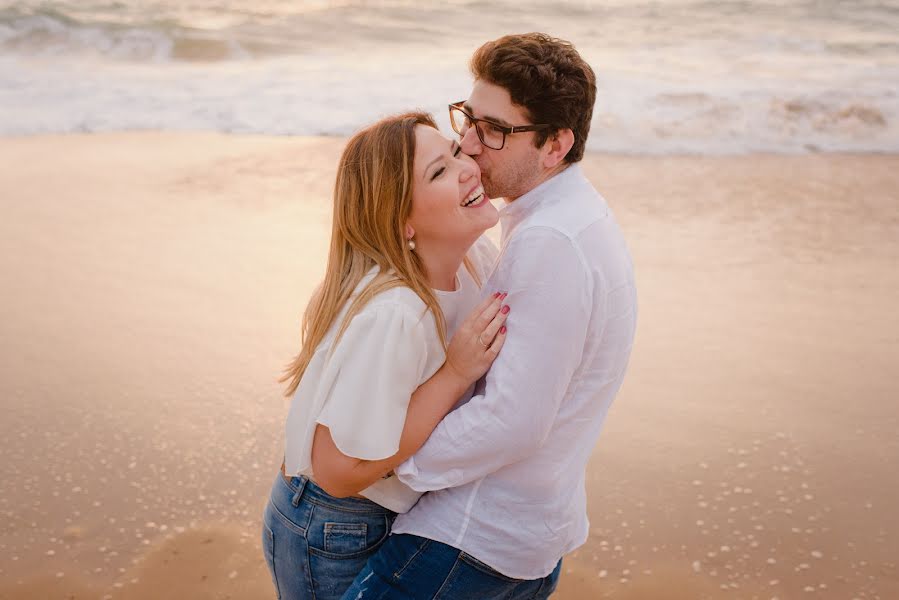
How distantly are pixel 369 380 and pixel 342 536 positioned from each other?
0.46 meters

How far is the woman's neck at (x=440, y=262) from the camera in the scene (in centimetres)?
243

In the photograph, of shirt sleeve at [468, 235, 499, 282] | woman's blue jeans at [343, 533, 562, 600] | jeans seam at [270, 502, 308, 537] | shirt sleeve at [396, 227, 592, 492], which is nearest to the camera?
shirt sleeve at [396, 227, 592, 492]

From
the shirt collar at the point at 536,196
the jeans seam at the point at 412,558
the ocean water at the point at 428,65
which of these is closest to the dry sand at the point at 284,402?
the jeans seam at the point at 412,558

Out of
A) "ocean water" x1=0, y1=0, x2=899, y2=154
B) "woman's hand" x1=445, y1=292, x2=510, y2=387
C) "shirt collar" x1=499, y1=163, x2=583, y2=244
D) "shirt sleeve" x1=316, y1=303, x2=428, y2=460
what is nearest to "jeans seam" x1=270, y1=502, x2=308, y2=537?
"shirt sleeve" x1=316, y1=303, x2=428, y2=460

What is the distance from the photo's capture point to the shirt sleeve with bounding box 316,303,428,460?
83.9 inches

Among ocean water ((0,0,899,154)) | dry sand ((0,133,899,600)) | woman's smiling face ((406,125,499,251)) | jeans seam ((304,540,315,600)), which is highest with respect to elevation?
woman's smiling face ((406,125,499,251))

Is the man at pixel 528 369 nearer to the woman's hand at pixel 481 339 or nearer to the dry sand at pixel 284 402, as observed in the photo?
the woman's hand at pixel 481 339

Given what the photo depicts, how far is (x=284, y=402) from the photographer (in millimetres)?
4617

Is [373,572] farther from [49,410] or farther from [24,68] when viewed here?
[24,68]

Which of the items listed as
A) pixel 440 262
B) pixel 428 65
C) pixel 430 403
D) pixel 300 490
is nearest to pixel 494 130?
pixel 440 262

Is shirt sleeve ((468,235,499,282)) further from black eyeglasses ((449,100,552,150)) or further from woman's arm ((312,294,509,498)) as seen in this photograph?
woman's arm ((312,294,509,498))

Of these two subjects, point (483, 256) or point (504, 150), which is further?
point (483, 256)

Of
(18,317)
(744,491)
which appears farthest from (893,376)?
(18,317)

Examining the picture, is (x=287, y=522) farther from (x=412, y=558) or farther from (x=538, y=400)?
(x=538, y=400)
